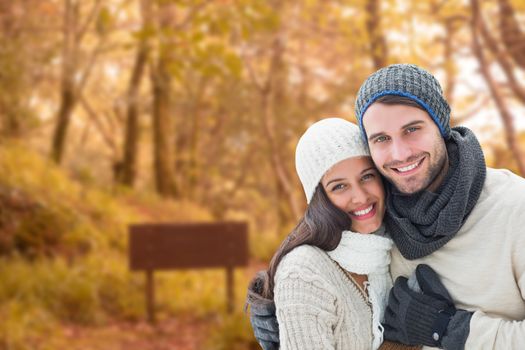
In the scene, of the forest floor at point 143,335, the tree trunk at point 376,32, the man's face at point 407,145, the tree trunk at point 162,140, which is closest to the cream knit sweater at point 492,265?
the man's face at point 407,145

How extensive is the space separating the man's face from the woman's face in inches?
6.4

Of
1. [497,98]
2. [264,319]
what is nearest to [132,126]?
[497,98]

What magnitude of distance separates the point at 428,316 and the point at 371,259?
32 cm

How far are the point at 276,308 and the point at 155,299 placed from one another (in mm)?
6470

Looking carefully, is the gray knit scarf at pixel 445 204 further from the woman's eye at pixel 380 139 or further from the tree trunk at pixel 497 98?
the tree trunk at pixel 497 98

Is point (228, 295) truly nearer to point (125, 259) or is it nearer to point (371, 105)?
point (125, 259)

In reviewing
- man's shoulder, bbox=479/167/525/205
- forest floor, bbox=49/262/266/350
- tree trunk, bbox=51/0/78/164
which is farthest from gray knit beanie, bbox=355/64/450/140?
tree trunk, bbox=51/0/78/164

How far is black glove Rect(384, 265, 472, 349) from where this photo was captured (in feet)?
7.54

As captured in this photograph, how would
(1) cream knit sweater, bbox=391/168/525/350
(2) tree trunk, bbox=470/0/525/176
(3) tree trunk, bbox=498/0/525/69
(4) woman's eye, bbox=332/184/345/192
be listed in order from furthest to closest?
(3) tree trunk, bbox=498/0/525/69
(2) tree trunk, bbox=470/0/525/176
(4) woman's eye, bbox=332/184/345/192
(1) cream knit sweater, bbox=391/168/525/350

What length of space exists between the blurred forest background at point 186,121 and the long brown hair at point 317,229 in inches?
121

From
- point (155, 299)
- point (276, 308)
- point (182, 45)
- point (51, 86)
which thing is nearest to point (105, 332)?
point (155, 299)

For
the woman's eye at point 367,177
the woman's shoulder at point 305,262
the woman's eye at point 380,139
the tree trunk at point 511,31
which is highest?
the tree trunk at point 511,31

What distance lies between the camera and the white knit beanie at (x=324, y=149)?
100 inches

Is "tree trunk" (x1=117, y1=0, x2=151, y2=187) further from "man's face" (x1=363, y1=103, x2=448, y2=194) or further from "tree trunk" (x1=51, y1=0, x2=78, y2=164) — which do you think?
"man's face" (x1=363, y1=103, x2=448, y2=194)
